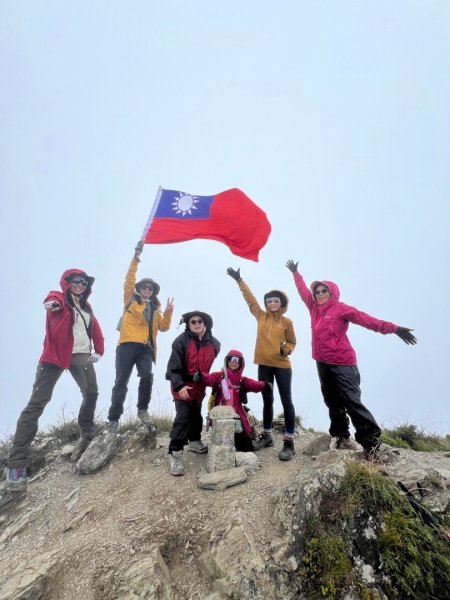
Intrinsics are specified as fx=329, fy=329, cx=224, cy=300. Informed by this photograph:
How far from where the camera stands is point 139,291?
7664 millimetres

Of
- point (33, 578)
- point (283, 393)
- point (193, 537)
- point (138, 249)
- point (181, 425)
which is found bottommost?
point (33, 578)

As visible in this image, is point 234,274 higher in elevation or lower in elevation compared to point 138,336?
higher

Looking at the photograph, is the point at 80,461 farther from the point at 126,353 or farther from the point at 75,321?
the point at 75,321

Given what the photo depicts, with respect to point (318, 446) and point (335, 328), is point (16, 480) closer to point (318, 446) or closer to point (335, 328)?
point (318, 446)

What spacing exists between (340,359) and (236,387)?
2.12 m

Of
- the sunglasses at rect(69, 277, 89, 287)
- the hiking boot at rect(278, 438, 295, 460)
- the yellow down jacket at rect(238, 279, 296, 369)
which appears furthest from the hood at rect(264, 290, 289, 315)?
the sunglasses at rect(69, 277, 89, 287)

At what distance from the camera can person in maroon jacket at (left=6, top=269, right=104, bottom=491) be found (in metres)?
6.17

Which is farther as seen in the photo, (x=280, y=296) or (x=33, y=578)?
(x=280, y=296)

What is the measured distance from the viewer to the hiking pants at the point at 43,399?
6137 mm

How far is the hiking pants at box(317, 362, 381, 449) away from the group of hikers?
0.06 ft

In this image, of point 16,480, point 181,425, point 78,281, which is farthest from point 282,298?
point 16,480

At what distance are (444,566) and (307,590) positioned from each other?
155cm

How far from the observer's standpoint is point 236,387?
6703mm

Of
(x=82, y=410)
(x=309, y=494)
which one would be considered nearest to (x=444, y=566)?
(x=309, y=494)
